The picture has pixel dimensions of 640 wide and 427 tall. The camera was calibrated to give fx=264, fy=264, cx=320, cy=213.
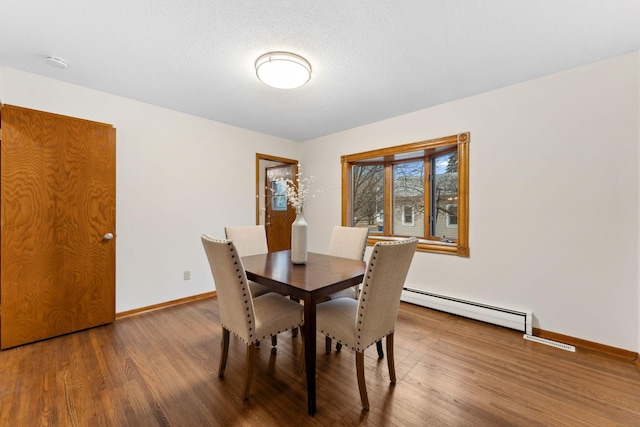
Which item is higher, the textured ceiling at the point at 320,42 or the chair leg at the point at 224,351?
the textured ceiling at the point at 320,42

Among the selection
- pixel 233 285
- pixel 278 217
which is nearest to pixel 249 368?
pixel 233 285

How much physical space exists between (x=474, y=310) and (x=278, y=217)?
11.8 feet

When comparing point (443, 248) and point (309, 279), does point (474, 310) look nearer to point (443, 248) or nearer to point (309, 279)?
point (443, 248)

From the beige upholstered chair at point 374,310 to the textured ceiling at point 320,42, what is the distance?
1430mm

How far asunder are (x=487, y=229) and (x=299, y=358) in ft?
7.34

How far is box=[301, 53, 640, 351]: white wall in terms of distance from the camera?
6.84ft

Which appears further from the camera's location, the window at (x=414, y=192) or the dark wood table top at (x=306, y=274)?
the window at (x=414, y=192)

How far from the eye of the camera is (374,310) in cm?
156

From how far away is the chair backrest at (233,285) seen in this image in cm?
149

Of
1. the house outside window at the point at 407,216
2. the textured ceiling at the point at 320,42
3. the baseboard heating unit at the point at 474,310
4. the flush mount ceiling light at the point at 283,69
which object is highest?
the textured ceiling at the point at 320,42

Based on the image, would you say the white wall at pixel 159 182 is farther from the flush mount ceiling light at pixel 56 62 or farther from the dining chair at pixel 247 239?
the dining chair at pixel 247 239

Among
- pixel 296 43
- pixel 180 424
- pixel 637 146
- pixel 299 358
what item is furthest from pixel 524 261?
pixel 180 424

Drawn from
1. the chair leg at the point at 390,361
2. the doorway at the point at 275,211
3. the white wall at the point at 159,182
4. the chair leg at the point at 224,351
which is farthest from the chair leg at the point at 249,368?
the doorway at the point at 275,211

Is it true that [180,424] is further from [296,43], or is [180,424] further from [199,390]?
Result: [296,43]
